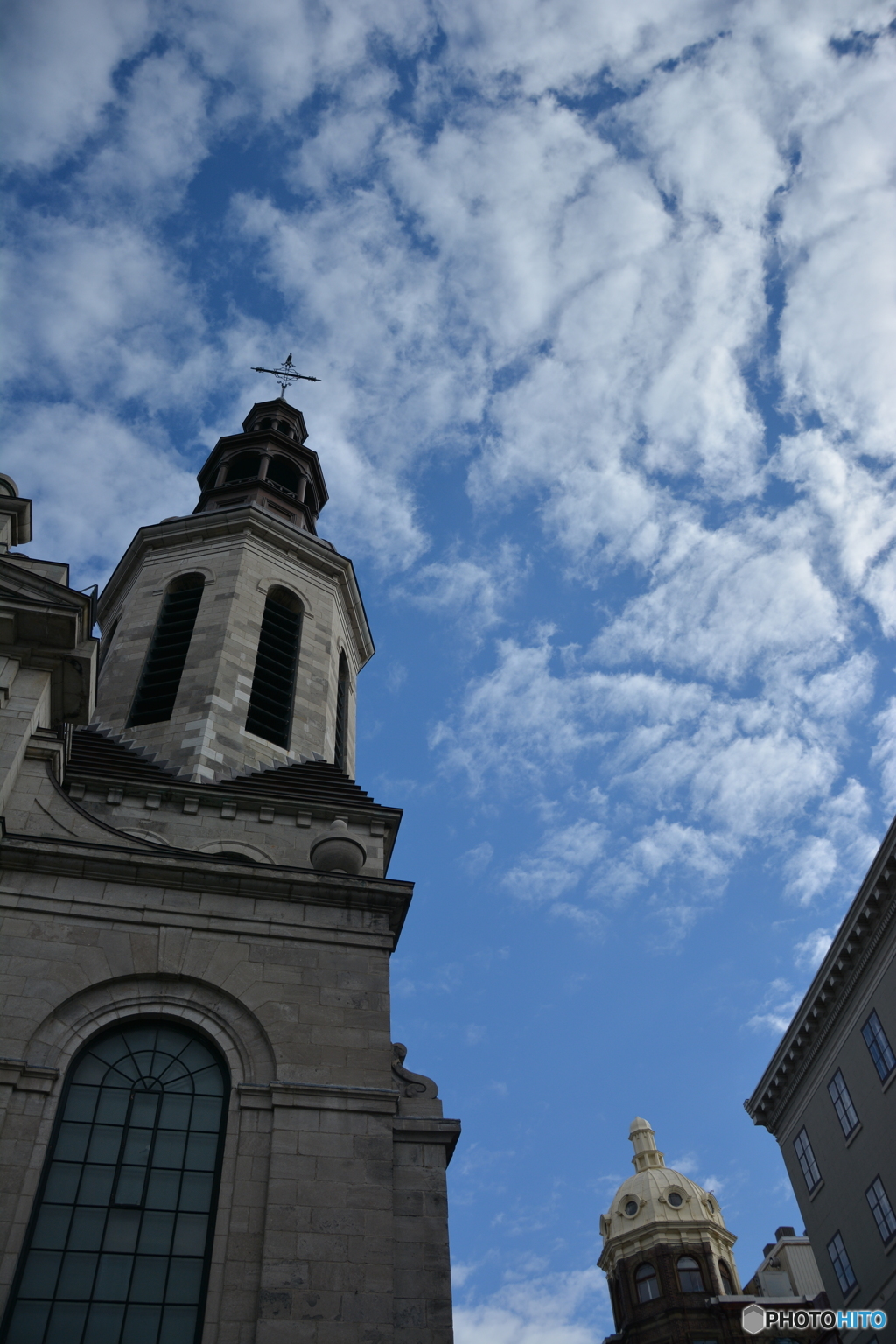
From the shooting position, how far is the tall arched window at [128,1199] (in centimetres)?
1136

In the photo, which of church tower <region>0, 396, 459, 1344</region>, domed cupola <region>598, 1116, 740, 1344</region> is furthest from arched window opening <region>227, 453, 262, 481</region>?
domed cupola <region>598, 1116, 740, 1344</region>

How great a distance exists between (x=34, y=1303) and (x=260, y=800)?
1088 cm

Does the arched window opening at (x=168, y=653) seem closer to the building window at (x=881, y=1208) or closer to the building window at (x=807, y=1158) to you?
the building window at (x=881, y=1208)

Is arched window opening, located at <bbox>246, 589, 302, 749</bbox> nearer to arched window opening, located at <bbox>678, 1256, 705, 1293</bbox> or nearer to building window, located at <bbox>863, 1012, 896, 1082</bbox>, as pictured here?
building window, located at <bbox>863, 1012, 896, 1082</bbox>

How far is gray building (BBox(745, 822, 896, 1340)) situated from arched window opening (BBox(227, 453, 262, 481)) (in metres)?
24.1

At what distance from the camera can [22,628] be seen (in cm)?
1736

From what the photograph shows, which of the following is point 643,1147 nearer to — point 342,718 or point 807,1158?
point 807,1158

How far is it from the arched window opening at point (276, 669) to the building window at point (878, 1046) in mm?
15869

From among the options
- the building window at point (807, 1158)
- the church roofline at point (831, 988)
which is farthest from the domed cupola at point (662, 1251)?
the building window at point (807, 1158)

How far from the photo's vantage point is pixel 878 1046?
26281 mm

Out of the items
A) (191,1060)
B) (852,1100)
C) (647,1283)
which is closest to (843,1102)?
(852,1100)

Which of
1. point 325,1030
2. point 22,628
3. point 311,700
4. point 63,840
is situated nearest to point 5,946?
point 63,840

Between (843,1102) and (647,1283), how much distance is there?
3447cm

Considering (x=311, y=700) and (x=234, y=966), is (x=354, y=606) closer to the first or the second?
(x=311, y=700)
